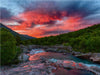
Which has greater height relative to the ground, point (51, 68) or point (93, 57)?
point (51, 68)

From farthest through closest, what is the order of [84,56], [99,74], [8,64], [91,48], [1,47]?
[91,48] → [84,56] → [8,64] → [1,47] → [99,74]

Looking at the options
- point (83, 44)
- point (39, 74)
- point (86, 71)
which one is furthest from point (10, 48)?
point (83, 44)

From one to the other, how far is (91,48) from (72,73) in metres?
25.8

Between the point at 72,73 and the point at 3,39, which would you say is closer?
the point at 72,73

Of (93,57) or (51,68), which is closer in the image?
(51,68)

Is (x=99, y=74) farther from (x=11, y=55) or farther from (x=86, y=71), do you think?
(x=11, y=55)

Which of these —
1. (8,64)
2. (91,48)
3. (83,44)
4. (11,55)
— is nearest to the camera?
(11,55)

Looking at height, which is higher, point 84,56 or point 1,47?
point 1,47

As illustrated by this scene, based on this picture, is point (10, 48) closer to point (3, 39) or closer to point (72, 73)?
point (3, 39)

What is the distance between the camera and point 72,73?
16.2 meters

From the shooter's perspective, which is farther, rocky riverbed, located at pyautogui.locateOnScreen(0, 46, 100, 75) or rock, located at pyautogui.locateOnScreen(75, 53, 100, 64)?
rock, located at pyautogui.locateOnScreen(75, 53, 100, 64)

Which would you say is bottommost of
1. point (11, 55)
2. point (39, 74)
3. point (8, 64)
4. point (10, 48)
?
Answer: point (39, 74)

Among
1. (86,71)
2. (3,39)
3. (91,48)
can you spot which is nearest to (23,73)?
(3,39)

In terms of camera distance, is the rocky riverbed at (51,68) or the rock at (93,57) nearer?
the rocky riverbed at (51,68)
